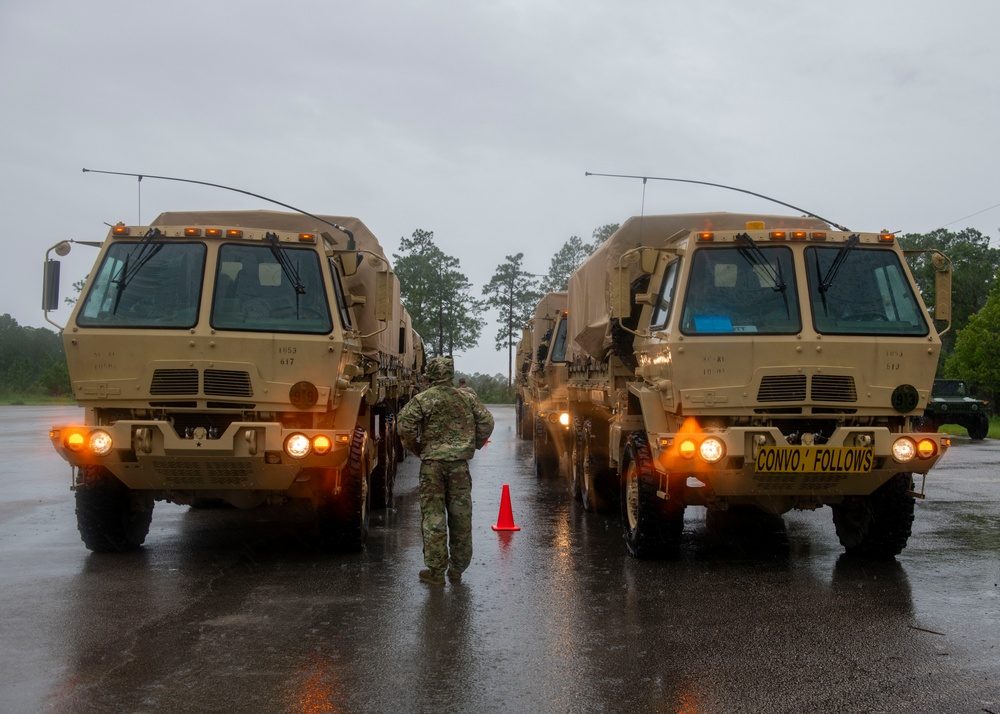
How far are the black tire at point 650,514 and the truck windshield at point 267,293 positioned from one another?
277 centimetres

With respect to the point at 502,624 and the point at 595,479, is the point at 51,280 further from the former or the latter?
the point at 595,479

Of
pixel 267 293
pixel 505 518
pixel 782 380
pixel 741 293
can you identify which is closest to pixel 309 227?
pixel 267 293

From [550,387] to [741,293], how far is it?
7951mm

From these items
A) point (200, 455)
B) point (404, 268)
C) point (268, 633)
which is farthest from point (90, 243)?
point (404, 268)

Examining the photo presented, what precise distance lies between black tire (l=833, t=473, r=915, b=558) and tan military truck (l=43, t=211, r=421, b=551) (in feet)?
13.8

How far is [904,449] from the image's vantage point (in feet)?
24.7

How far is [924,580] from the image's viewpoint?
Answer: 763 cm

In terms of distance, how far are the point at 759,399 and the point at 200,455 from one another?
4301 millimetres

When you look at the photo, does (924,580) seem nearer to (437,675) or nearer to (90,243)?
(437,675)

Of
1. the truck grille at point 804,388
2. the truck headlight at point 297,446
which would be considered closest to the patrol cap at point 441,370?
the truck headlight at point 297,446

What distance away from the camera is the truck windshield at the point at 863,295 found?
7.98 metres

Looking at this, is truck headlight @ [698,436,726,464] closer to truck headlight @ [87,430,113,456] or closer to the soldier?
the soldier

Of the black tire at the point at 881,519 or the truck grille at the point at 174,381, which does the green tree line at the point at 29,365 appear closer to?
the truck grille at the point at 174,381

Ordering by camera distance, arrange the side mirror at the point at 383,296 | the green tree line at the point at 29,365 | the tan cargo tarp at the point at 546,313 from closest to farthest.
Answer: the side mirror at the point at 383,296 < the tan cargo tarp at the point at 546,313 < the green tree line at the point at 29,365
